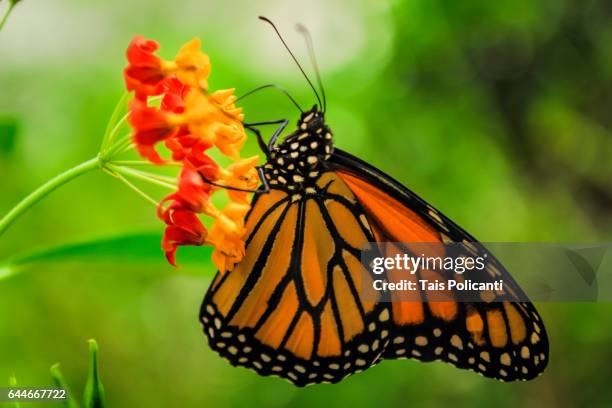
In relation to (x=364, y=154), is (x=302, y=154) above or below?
below

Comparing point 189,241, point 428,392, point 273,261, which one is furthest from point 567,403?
point 189,241

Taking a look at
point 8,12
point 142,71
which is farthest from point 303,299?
point 8,12

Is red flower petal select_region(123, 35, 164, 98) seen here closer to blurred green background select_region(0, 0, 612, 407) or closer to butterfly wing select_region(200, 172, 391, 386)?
butterfly wing select_region(200, 172, 391, 386)

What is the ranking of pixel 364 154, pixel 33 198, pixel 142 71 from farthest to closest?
1. pixel 364 154
2. pixel 142 71
3. pixel 33 198

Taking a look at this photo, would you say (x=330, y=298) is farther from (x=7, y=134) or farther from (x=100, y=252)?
(x=7, y=134)

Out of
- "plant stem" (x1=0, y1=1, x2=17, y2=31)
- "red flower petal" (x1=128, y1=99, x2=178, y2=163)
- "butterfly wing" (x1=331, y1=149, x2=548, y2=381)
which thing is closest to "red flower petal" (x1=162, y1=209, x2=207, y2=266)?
"red flower petal" (x1=128, y1=99, x2=178, y2=163)

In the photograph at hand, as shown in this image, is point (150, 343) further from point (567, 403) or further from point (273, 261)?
point (567, 403)

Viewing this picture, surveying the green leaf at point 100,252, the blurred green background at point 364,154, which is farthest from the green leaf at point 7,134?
the blurred green background at point 364,154
